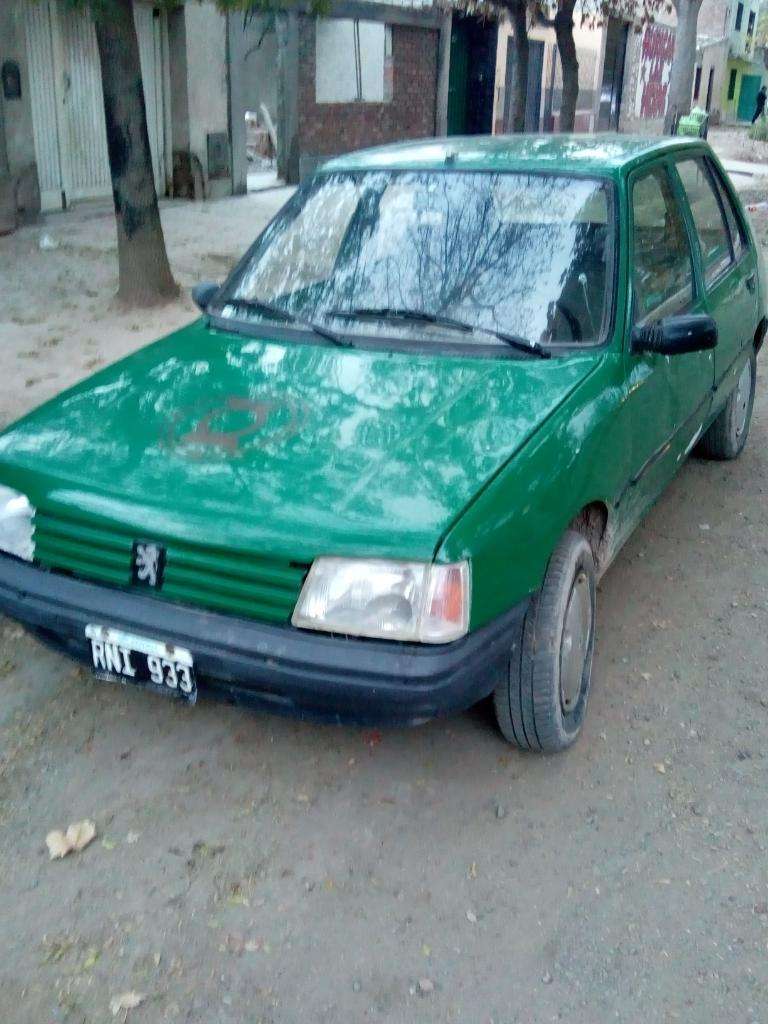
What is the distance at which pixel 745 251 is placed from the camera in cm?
511

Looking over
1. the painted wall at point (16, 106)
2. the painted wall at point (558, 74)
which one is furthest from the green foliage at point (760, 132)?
the painted wall at point (16, 106)

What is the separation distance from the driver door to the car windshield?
204mm

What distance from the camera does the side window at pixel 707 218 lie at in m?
4.39

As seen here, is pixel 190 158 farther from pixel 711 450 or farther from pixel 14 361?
pixel 711 450

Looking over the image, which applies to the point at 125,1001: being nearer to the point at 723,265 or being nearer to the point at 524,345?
the point at 524,345

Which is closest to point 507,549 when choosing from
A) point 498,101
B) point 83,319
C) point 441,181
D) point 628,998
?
point 628,998

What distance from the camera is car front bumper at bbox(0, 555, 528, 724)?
2.50 metres

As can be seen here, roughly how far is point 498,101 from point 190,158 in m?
11.8

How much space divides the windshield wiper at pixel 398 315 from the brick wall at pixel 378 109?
13472 mm

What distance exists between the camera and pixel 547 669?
9.62 feet

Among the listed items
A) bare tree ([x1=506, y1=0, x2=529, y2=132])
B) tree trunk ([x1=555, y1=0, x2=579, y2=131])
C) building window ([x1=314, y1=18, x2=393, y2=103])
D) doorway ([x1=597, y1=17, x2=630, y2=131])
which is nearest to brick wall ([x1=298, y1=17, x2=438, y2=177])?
building window ([x1=314, y1=18, x2=393, y2=103])

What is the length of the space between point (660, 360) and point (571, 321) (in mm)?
449

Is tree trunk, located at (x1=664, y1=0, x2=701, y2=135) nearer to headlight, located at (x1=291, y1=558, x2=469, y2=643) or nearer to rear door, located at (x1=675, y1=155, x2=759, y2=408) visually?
rear door, located at (x1=675, y1=155, x2=759, y2=408)

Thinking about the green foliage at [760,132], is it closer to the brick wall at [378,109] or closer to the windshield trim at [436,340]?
the brick wall at [378,109]
